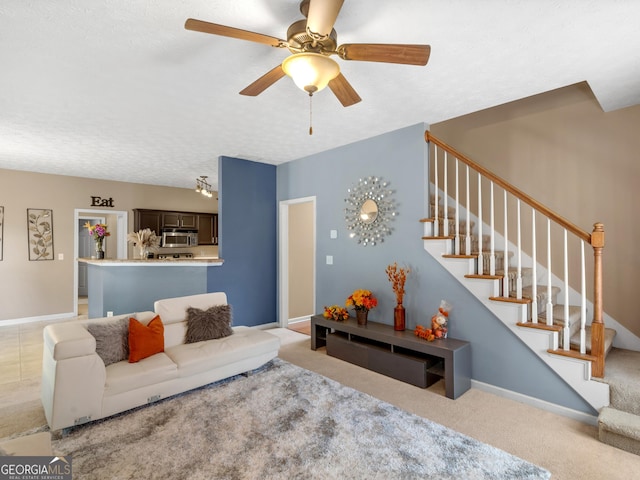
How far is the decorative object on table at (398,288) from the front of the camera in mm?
3758

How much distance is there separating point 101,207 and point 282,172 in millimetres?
3932

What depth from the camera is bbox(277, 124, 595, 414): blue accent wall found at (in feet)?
10.0

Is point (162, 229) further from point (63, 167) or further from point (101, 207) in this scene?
point (63, 167)

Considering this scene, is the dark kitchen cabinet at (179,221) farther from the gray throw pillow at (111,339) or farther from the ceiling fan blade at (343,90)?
the ceiling fan blade at (343,90)

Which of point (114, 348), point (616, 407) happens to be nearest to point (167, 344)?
point (114, 348)

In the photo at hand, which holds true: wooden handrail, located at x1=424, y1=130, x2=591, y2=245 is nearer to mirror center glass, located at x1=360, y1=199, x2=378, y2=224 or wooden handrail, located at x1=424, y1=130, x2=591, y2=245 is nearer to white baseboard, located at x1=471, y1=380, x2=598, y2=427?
mirror center glass, located at x1=360, y1=199, x2=378, y2=224

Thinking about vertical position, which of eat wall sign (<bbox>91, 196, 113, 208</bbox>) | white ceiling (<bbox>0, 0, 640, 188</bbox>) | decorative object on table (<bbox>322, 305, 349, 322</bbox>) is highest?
white ceiling (<bbox>0, 0, 640, 188</bbox>)

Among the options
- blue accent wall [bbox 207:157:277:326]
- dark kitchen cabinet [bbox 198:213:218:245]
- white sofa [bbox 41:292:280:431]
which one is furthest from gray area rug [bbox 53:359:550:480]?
dark kitchen cabinet [bbox 198:213:218:245]

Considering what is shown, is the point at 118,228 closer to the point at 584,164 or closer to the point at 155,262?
the point at 155,262

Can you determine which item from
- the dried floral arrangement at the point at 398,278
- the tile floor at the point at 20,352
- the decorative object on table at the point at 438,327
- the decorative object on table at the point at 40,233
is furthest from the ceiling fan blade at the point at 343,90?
the decorative object on table at the point at 40,233

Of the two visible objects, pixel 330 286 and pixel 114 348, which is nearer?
pixel 114 348

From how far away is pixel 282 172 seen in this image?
5582 millimetres

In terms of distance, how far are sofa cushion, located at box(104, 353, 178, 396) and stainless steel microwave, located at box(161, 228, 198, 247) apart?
4.87 meters

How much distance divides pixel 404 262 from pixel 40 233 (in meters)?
6.38
